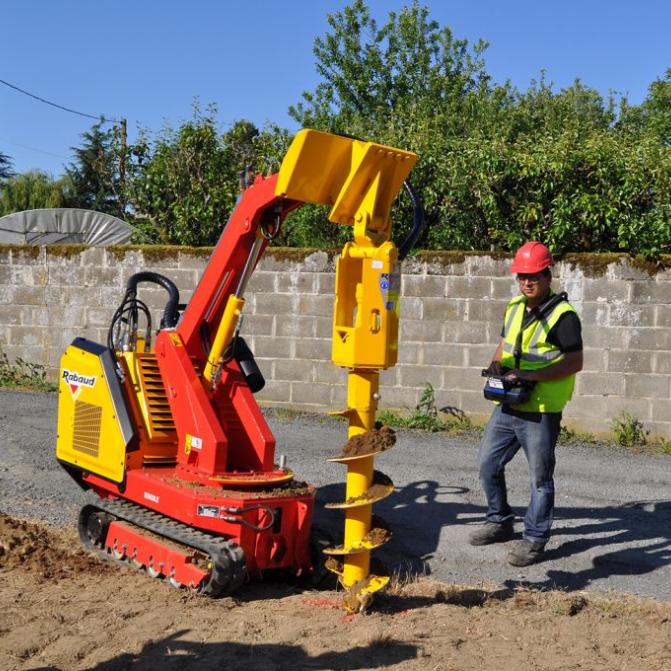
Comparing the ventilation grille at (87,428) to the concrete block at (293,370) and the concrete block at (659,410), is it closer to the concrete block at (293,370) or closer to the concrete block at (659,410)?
the concrete block at (293,370)

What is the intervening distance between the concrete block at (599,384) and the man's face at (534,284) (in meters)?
3.93

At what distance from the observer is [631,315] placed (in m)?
9.62

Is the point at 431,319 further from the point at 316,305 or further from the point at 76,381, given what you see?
the point at 76,381

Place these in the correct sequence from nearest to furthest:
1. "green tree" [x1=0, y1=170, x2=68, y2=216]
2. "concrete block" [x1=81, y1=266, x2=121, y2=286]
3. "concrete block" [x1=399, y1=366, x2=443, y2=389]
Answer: "concrete block" [x1=399, y1=366, x2=443, y2=389]
"concrete block" [x1=81, y1=266, x2=121, y2=286]
"green tree" [x1=0, y1=170, x2=68, y2=216]

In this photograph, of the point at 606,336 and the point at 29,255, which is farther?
the point at 29,255

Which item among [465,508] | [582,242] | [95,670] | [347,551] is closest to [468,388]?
[582,242]

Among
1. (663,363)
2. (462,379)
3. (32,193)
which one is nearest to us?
(663,363)

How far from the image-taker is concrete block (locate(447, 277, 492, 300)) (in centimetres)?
999

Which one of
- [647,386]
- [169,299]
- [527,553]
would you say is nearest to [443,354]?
[647,386]

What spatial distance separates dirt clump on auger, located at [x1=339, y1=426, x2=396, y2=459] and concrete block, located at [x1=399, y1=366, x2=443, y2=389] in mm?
5404

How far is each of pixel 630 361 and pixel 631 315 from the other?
18.8 inches

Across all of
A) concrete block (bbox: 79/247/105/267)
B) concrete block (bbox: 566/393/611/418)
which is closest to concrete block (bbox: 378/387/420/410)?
concrete block (bbox: 566/393/611/418)

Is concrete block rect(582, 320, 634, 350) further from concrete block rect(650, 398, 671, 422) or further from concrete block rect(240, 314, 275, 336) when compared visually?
concrete block rect(240, 314, 275, 336)

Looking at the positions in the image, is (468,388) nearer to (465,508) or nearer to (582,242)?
(582,242)
